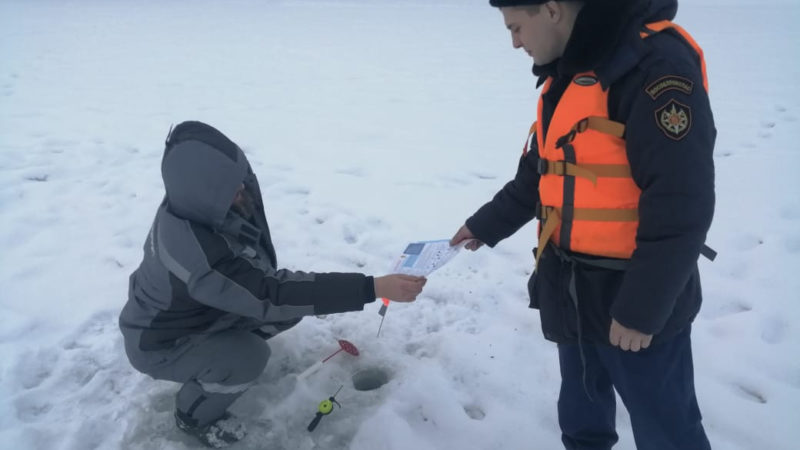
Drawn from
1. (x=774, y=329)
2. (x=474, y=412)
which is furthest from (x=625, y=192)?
(x=774, y=329)

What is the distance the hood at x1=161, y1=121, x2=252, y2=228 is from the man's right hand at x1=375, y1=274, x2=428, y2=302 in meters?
0.72

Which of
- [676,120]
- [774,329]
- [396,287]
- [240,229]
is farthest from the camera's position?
[774,329]

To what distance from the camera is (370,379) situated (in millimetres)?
2990

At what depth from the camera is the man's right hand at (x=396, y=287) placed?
2.42 m

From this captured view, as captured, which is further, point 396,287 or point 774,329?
point 774,329

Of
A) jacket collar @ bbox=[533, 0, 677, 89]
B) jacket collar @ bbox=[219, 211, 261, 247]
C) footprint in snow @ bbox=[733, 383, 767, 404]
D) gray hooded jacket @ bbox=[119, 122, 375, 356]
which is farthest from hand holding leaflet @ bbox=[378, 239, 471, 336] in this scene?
footprint in snow @ bbox=[733, 383, 767, 404]

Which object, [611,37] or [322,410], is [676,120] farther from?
[322,410]

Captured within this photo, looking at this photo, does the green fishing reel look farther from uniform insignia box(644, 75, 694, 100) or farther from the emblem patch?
uniform insignia box(644, 75, 694, 100)

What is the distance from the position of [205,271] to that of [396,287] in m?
0.78

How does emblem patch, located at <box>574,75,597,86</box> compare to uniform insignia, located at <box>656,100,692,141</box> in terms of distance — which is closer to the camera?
uniform insignia, located at <box>656,100,692,141</box>

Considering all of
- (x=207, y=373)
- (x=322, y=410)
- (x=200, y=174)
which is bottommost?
(x=322, y=410)

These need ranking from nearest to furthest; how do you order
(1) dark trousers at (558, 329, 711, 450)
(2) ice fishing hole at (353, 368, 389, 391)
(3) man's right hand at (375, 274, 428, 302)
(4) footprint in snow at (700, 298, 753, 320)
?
(1) dark trousers at (558, 329, 711, 450), (3) man's right hand at (375, 274, 428, 302), (2) ice fishing hole at (353, 368, 389, 391), (4) footprint in snow at (700, 298, 753, 320)

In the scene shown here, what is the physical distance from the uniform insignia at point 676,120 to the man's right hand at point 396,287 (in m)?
1.25

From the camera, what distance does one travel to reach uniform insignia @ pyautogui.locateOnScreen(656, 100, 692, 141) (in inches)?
57.7
